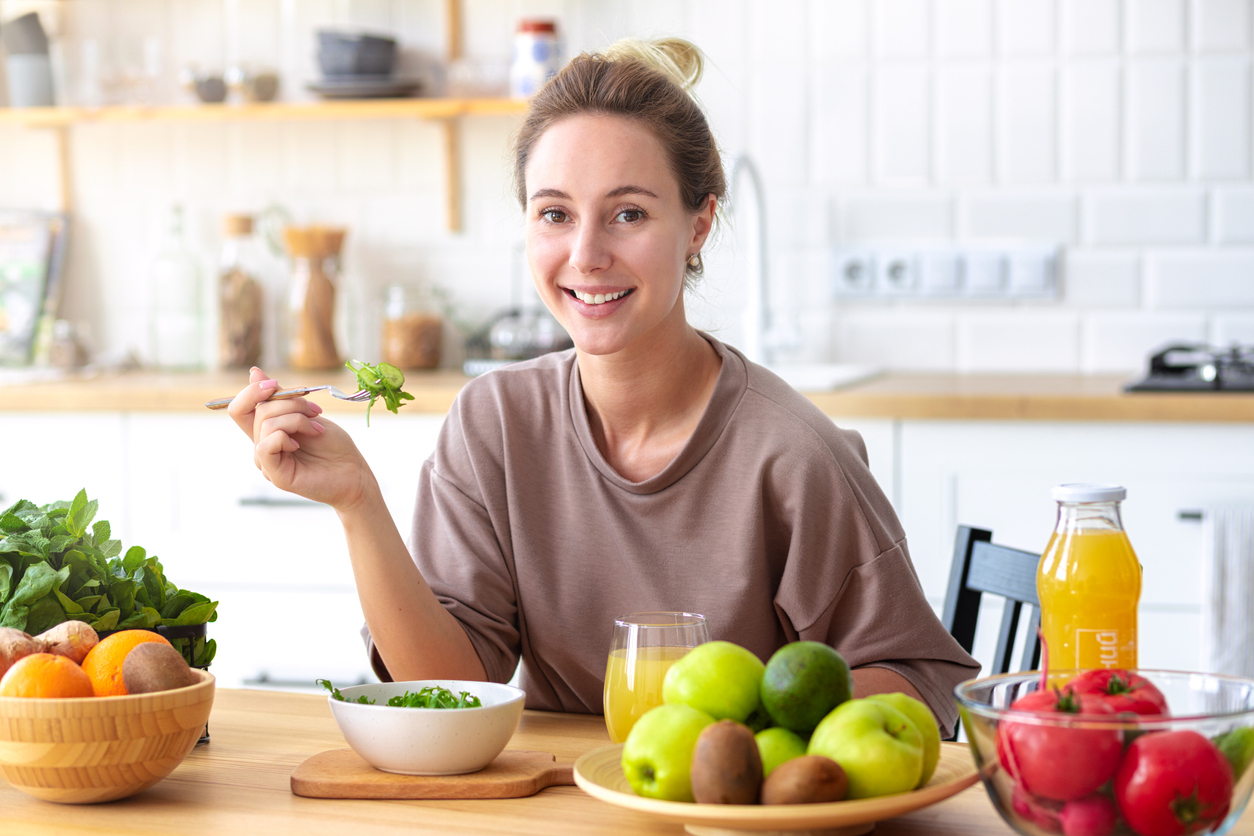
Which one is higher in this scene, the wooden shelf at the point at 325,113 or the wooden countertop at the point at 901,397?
the wooden shelf at the point at 325,113

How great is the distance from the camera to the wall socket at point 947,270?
112 inches

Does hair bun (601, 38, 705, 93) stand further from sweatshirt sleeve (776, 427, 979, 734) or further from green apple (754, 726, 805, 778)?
green apple (754, 726, 805, 778)

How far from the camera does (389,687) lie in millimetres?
1078

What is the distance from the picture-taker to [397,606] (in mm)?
1275

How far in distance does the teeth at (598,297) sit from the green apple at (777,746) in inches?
26.2

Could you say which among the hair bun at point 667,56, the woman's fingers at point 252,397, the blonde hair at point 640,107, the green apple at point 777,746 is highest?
the hair bun at point 667,56

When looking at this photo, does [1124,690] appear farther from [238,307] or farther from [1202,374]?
[238,307]

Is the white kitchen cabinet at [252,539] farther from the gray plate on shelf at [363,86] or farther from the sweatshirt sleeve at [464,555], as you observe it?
the sweatshirt sleeve at [464,555]

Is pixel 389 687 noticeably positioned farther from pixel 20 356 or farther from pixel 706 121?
pixel 20 356

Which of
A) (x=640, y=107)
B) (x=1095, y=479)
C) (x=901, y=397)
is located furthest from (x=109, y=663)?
(x=1095, y=479)

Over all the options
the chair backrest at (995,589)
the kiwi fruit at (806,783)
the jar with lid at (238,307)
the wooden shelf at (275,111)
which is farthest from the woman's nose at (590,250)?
the jar with lid at (238,307)

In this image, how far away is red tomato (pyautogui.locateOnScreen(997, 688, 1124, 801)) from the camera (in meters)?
0.73

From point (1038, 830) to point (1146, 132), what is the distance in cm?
235

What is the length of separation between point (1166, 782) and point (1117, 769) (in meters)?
0.03
